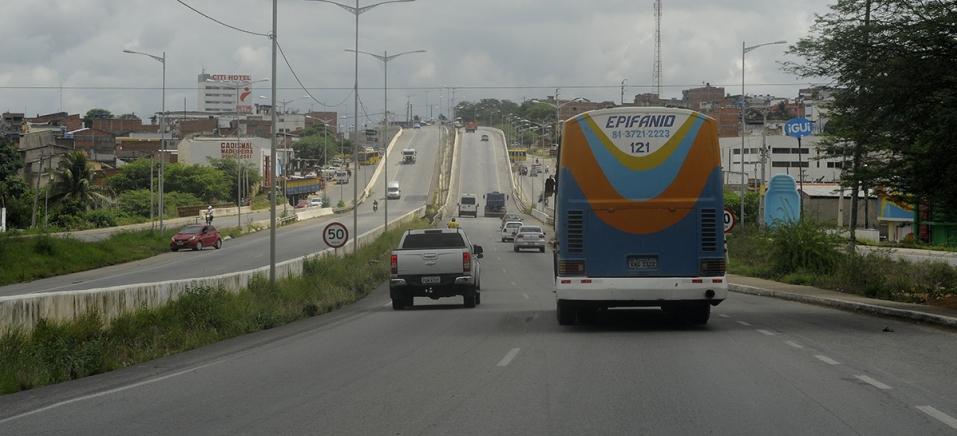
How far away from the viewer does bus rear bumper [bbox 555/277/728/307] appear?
15.6 meters

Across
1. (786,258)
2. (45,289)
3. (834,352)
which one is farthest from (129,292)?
(786,258)

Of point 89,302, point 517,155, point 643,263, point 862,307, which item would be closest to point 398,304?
point 89,302

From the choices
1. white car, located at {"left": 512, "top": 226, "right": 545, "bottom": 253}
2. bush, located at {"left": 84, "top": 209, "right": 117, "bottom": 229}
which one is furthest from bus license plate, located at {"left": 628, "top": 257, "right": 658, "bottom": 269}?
bush, located at {"left": 84, "top": 209, "right": 117, "bottom": 229}

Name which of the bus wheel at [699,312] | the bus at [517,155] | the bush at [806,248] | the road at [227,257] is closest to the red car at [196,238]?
the road at [227,257]

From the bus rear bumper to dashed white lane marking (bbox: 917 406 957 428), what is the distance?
664 centimetres

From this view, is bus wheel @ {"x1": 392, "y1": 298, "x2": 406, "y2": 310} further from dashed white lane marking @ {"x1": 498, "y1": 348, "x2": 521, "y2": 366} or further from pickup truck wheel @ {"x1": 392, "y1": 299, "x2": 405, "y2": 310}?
dashed white lane marking @ {"x1": 498, "y1": 348, "x2": 521, "y2": 366}

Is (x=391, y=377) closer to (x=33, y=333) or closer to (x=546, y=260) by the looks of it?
(x=33, y=333)

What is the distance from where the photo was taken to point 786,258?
34.2 metres

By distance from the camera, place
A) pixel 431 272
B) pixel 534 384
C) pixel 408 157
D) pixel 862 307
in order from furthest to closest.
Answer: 1. pixel 408 157
2. pixel 431 272
3. pixel 862 307
4. pixel 534 384

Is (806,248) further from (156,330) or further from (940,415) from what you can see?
(940,415)

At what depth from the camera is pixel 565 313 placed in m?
17.3

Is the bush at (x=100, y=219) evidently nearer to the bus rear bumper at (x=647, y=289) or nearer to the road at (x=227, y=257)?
the road at (x=227, y=257)

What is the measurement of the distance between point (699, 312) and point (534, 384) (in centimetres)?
737

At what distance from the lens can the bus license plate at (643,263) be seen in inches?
617
